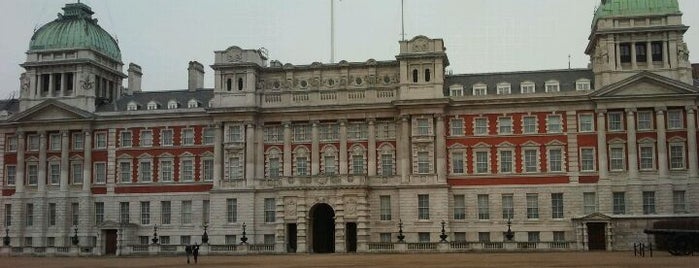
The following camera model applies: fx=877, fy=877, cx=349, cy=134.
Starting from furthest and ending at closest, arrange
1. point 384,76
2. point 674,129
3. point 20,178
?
point 20,178 → point 384,76 → point 674,129

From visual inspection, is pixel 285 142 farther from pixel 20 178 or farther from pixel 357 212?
pixel 20 178

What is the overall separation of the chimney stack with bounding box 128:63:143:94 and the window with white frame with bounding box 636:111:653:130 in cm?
4906

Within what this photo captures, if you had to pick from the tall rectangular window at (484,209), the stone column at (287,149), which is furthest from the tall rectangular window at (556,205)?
the stone column at (287,149)

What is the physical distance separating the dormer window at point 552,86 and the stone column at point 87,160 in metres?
42.4

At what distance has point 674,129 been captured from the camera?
7194 cm

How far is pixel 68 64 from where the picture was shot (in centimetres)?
8344

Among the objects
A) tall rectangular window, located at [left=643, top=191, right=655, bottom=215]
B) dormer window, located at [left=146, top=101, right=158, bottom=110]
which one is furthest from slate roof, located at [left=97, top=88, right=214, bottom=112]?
tall rectangular window, located at [left=643, top=191, right=655, bottom=215]

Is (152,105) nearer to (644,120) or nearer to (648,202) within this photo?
(644,120)

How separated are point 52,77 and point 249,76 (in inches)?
795

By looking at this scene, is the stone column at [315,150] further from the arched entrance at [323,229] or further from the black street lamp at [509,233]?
the black street lamp at [509,233]

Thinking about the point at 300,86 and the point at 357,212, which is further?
the point at 300,86

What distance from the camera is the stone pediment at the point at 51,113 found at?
8238cm

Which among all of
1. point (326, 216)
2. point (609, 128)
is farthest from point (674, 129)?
point (326, 216)

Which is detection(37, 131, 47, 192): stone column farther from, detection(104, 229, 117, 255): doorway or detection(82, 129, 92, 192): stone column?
detection(104, 229, 117, 255): doorway
